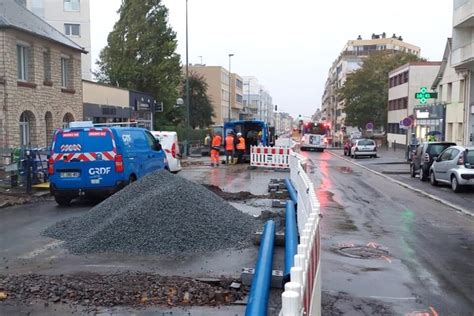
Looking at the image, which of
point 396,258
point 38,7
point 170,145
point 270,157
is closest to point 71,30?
point 38,7

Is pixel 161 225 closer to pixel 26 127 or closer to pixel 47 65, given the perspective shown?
pixel 26 127

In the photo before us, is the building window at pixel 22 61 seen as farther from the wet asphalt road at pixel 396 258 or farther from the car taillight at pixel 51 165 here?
the wet asphalt road at pixel 396 258

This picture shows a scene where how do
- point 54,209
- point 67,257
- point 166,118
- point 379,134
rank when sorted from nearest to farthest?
1. point 67,257
2. point 54,209
3. point 166,118
4. point 379,134

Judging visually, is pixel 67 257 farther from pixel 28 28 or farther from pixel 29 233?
pixel 28 28

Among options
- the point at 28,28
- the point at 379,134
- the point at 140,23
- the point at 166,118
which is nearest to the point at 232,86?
the point at 379,134

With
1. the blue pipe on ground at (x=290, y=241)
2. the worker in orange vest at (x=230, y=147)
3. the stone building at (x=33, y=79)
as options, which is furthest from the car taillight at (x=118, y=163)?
the worker in orange vest at (x=230, y=147)

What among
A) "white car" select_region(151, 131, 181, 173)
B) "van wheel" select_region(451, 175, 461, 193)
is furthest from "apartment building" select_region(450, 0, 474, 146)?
A: "white car" select_region(151, 131, 181, 173)

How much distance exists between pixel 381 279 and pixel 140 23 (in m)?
48.0

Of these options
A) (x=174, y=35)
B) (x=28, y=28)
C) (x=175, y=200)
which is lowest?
(x=175, y=200)

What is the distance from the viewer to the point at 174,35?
52.4 meters

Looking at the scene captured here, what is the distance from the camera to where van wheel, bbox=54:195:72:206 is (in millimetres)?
13312

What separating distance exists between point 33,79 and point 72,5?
→ 44.8 meters

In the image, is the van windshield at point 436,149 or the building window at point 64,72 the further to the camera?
the building window at point 64,72

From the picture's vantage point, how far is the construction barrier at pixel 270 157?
25625 mm
